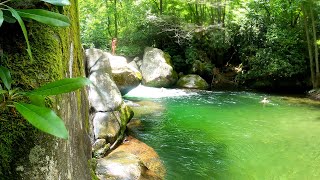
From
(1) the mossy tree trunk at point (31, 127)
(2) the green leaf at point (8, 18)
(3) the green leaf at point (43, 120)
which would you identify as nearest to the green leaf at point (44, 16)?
(2) the green leaf at point (8, 18)

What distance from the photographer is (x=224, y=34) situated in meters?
18.4

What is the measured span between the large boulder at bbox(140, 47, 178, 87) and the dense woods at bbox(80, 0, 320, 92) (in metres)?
1.69

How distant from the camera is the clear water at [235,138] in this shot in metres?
6.38

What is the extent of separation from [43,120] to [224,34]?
60.4 feet

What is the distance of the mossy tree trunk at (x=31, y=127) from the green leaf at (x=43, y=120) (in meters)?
0.38

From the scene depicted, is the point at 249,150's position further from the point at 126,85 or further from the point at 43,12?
the point at 43,12

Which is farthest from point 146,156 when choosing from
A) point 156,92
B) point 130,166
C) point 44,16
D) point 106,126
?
point 156,92

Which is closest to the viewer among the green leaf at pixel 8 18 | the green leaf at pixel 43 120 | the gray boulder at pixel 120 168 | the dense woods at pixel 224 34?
the green leaf at pixel 43 120

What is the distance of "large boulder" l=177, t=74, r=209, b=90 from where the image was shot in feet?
54.2

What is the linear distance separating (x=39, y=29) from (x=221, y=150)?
6606 millimetres

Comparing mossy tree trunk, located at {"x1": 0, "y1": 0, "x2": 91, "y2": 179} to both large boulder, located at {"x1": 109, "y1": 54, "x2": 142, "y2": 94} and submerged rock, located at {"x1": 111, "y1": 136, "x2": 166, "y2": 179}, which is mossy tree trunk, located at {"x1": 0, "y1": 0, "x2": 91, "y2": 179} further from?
large boulder, located at {"x1": 109, "y1": 54, "x2": 142, "y2": 94}

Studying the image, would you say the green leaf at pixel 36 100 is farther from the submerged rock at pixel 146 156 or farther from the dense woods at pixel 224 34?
the dense woods at pixel 224 34

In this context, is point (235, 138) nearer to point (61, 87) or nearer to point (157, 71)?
point (61, 87)

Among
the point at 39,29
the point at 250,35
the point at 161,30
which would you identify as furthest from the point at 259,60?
the point at 39,29
